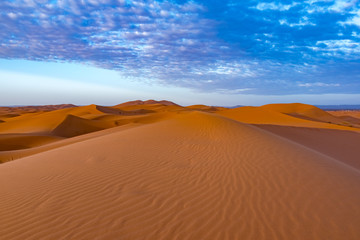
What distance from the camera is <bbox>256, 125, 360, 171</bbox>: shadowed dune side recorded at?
38.0ft

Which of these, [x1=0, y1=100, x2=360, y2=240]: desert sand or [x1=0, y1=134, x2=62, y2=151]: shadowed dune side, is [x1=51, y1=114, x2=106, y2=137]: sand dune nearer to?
[x1=0, y1=134, x2=62, y2=151]: shadowed dune side

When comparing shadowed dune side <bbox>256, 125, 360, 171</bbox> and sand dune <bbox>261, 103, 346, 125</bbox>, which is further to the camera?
sand dune <bbox>261, 103, 346, 125</bbox>

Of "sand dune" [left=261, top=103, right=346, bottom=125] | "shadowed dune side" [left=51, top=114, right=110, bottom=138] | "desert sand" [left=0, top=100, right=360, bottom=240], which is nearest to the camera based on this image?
"desert sand" [left=0, top=100, right=360, bottom=240]

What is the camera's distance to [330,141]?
15.2m

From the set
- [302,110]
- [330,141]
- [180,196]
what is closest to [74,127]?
[180,196]

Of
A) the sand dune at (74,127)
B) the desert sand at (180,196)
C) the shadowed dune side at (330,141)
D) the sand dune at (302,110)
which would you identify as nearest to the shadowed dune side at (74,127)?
the sand dune at (74,127)

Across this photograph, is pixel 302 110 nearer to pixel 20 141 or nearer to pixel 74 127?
pixel 74 127

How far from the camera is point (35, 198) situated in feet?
12.7

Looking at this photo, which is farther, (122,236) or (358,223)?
(358,223)

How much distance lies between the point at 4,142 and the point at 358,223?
1954 centimetres

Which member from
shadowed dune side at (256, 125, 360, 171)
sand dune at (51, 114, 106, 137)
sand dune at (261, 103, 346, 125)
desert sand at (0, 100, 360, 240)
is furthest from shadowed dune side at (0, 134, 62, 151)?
sand dune at (261, 103, 346, 125)

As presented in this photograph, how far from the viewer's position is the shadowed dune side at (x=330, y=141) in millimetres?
11579

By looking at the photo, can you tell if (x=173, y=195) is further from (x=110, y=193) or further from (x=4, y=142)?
(x=4, y=142)

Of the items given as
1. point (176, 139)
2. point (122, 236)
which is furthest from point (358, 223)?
point (176, 139)
